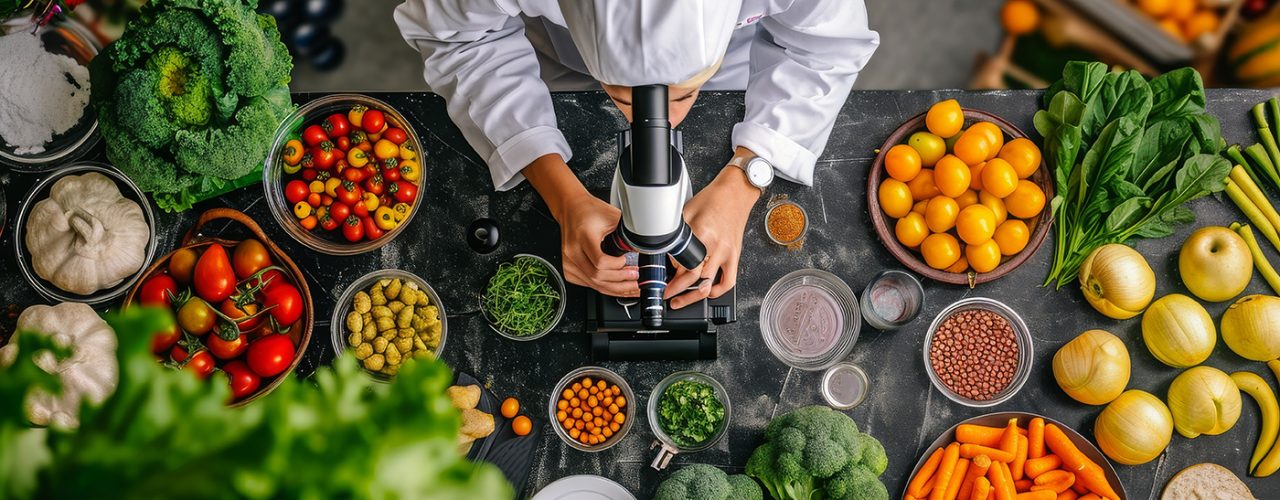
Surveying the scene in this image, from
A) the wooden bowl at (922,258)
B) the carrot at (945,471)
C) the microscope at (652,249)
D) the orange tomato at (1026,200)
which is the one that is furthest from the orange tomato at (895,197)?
the carrot at (945,471)

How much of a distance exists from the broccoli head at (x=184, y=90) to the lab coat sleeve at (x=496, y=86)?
0.33 metres

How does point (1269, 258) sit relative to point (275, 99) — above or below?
below

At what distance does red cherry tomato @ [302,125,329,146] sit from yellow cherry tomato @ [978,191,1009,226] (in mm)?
1506

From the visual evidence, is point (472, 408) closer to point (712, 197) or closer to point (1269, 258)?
point (712, 197)

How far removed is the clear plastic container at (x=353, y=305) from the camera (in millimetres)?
1743

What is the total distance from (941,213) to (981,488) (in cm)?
61

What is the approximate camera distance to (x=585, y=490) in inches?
A: 68.2

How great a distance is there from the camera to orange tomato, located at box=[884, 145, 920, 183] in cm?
175

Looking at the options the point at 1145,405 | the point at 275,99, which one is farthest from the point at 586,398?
the point at 1145,405

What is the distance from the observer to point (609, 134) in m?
1.85

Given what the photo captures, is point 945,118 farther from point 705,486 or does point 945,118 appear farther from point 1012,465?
point 705,486

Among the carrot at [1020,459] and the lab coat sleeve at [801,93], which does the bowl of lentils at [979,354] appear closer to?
the carrot at [1020,459]

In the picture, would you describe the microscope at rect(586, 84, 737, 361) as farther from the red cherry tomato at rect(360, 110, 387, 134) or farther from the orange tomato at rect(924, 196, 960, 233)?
the red cherry tomato at rect(360, 110, 387, 134)

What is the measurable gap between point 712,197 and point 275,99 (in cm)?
96
